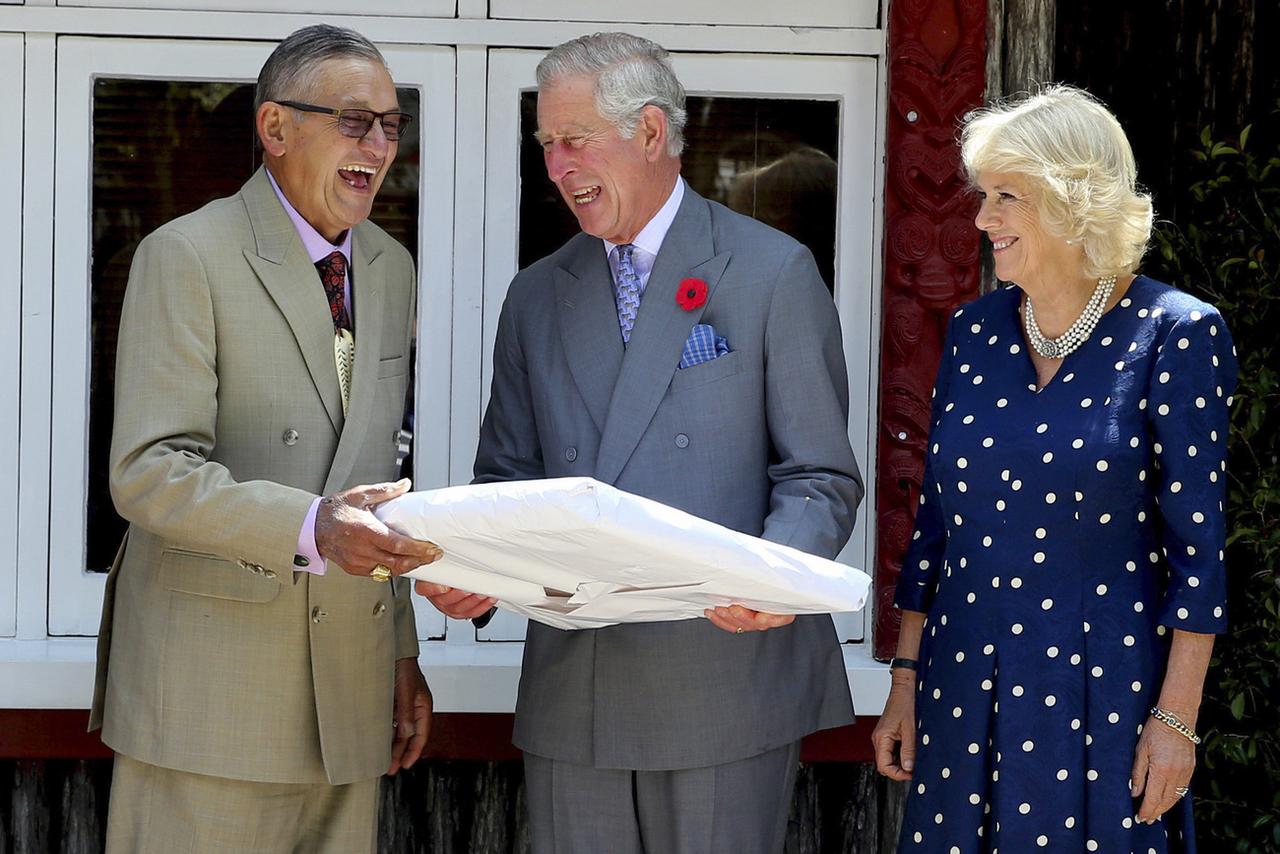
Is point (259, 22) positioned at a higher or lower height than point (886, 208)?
higher

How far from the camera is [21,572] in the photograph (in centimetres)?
359

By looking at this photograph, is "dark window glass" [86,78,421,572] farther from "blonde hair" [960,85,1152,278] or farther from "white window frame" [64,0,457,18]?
"blonde hair" [960,85,1152,278]

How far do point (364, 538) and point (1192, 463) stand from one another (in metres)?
1.25

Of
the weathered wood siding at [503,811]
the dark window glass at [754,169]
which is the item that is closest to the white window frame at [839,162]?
the dark window glass at [754,169]

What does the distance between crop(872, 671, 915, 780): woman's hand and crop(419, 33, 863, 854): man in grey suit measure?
9cm

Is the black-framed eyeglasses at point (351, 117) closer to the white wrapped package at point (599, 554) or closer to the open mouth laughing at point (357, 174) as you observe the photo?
the open mouth laughing at point (357, 174)

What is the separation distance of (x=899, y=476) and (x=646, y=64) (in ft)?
3.78

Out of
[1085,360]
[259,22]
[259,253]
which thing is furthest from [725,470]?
[259,22]

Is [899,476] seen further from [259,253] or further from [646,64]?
[259,253]

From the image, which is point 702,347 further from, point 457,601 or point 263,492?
point 263,492

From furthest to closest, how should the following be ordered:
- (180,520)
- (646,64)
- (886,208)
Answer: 1. (886,208)
2. (646,64)
3. (180,520)

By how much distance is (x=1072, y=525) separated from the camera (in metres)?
2.54

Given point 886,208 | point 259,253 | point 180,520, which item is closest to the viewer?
point 180,520

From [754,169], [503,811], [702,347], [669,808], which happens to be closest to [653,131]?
[702,347]
